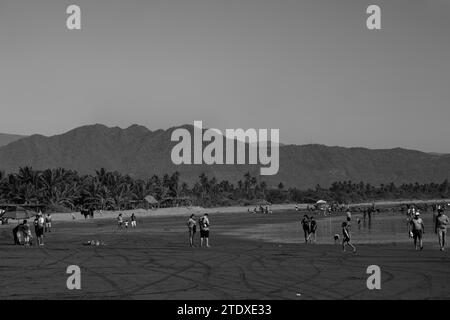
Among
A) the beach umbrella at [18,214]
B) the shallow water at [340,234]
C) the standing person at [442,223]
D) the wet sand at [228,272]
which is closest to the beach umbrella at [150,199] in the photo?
the beach umbrella at [18,214]

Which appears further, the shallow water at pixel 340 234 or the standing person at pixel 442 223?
the shallow water at pixel 340 234

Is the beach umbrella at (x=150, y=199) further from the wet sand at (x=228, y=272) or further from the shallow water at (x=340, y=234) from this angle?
the wet sand at (x=228, y=272)

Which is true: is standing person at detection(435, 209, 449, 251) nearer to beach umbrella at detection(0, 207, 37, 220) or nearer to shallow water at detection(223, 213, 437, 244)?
shallow water at detection(223, 213, 437, 244)

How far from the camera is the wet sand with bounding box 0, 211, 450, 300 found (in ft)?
55.7

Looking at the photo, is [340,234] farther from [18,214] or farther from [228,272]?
[18,214]

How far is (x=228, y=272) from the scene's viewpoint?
2159 cm

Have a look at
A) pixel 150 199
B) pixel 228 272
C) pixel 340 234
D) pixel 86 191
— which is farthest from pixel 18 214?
pixel 228 272

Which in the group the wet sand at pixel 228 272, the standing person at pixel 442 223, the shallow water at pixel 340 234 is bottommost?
the shallow water at pixel 340 234

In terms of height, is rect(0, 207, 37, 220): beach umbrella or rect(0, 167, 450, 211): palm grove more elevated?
rect(0, 167, 450, 211): palm grove

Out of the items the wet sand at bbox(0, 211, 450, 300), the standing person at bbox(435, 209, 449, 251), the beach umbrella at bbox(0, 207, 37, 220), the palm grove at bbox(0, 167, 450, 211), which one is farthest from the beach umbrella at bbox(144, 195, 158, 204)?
the standing person at bbox(435, 209, 449, 251)

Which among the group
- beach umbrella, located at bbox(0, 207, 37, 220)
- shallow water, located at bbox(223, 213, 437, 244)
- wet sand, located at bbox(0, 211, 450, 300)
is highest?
wet sand, located at bbox(0, 211, 450, 300)

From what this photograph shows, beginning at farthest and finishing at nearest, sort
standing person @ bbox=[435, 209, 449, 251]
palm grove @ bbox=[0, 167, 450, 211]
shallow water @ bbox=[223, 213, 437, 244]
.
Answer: palm grove @ bbox=[0, 167, 450, 211]
shallow water @ bbox=[223, 213, 437, 244]
standing person @ bbox=[435, 209, 449, 251]

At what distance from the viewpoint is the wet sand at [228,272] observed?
17.0 m
